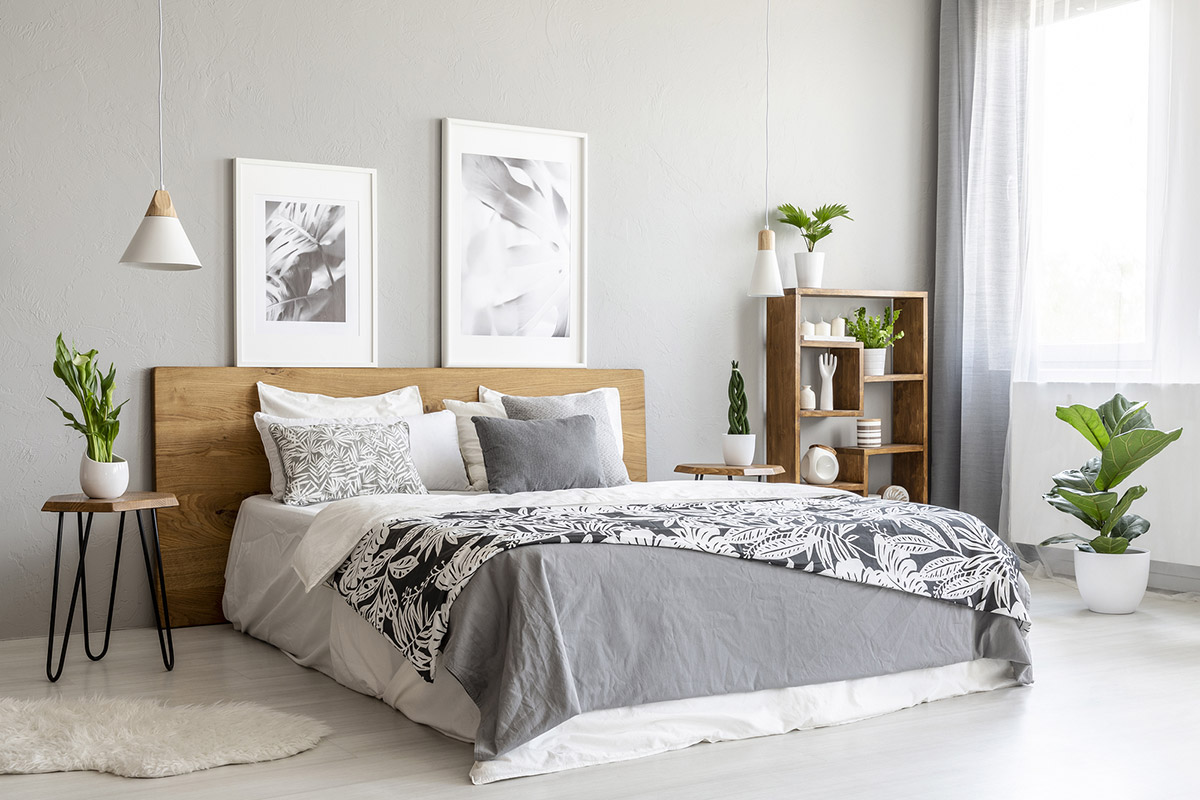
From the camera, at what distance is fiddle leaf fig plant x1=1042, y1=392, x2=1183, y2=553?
4574 millimetres

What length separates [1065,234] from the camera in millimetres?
5445

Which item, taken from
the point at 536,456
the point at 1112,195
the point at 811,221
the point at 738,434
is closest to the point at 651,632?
the point at 536,456

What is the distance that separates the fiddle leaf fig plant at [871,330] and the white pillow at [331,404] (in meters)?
2.34

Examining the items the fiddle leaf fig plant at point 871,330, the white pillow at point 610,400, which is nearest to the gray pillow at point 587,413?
the white pillow at point 610,400

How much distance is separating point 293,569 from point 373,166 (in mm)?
1794

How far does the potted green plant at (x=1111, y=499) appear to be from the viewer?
4.59m

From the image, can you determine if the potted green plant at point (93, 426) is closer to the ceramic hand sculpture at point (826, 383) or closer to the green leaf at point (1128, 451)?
the ceramic hand sculpture at point (826, 383)

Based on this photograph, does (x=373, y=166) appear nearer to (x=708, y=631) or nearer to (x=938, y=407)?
(x=708, y=631)

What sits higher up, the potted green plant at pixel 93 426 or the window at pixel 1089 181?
the window at pixel 1089 181

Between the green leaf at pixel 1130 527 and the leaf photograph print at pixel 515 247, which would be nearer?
the green leaf at pixel 1130 527

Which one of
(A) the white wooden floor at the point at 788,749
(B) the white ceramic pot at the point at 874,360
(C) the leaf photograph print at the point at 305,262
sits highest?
(C) the leaf photograph print at the point at 305,262

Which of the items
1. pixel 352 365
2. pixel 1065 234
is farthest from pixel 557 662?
pixel 1065 234

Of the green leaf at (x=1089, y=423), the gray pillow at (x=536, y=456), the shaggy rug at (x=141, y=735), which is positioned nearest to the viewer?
the shaggy rug at (x=141, y=735)

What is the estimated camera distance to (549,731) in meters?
2.72
